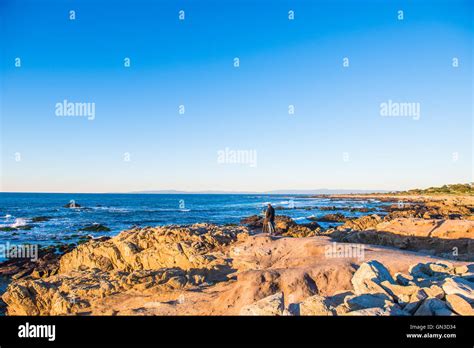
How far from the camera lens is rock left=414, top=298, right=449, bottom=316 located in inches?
215

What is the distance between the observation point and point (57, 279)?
13.4 m

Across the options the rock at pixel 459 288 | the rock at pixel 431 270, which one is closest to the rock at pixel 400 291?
the rock at pixel 459 288

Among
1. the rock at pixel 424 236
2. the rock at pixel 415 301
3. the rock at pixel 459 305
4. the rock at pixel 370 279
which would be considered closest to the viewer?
the rock at pixel 459 305

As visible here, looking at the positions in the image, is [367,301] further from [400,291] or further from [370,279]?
[370,279]

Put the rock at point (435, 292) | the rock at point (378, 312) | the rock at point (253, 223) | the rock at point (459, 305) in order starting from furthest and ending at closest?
the rock at point (253, 223), the rock at point (435, 292), the rock at point (459, 305), the rock at point (378, 312)

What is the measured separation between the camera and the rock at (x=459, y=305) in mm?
5416

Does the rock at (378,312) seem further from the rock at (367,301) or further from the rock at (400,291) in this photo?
the rock at (400,291)

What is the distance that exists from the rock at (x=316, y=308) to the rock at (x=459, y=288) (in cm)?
256

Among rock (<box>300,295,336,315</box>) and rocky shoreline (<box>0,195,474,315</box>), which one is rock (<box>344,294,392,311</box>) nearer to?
rocky shoreline (<box>0,195,474,315</box>)

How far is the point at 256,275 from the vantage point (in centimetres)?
870
